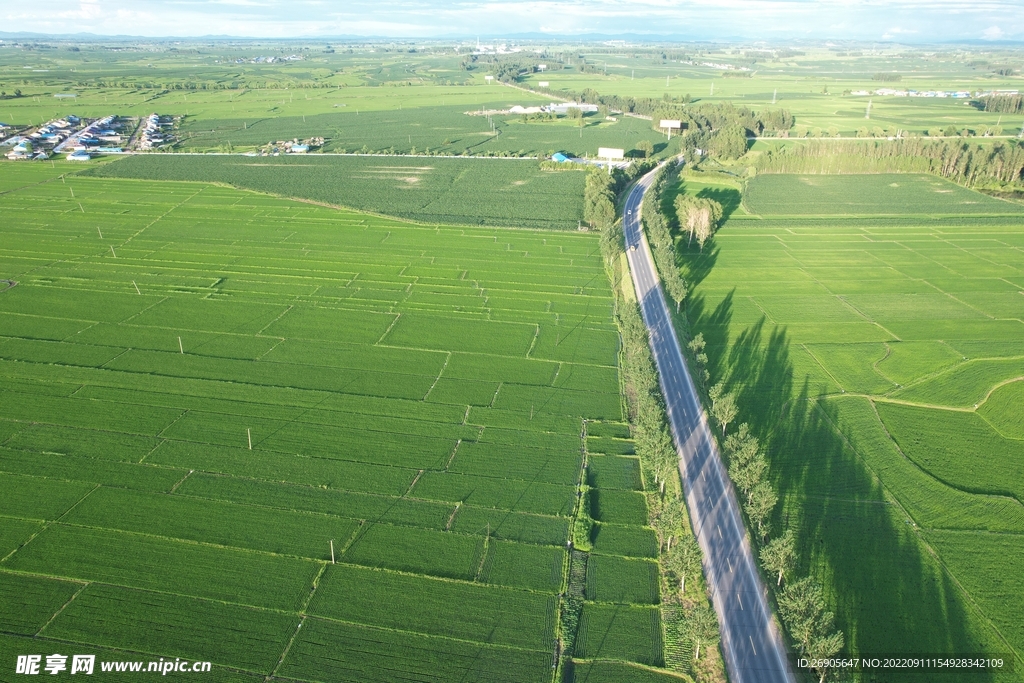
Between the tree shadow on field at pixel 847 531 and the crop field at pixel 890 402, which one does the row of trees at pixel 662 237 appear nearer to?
the crop field at pixel 890 402

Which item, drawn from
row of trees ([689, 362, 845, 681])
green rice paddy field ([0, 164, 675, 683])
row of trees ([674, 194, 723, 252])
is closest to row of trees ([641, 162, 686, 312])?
row of trees ([674, 194, 723, 252])

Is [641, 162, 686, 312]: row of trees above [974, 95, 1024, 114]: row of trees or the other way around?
the other way around

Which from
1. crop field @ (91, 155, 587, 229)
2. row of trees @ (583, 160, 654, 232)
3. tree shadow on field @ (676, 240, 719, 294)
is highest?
row of trees @ (583, 160, 654, 232)

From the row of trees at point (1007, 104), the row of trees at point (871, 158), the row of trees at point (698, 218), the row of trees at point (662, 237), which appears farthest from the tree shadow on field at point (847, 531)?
the row of trees at point (1007, 104)

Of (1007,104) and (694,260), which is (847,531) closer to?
(694,260)

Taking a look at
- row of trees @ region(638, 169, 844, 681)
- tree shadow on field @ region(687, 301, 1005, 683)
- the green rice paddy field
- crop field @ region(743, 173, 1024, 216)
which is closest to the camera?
row of trees @ region(638, 169, 844, 681)

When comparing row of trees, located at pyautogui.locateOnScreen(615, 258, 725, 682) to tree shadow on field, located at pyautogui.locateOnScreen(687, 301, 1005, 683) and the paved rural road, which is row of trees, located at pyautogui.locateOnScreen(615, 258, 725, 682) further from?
tree shadow on field, located at pyautogui.locateOnScreen(687, 301, 1005, 683)

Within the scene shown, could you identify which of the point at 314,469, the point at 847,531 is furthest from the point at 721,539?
the point at 314,469
